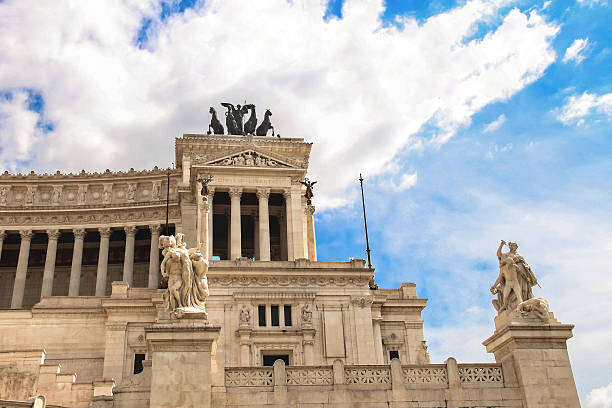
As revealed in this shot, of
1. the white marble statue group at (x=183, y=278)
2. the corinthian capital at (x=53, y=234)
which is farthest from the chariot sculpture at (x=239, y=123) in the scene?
the white marble statue group at (x=183, y=278)

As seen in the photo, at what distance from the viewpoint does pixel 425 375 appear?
24.7 meters

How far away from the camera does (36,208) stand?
7556 cm

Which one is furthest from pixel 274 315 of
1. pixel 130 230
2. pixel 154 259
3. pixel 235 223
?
pixel 130 230

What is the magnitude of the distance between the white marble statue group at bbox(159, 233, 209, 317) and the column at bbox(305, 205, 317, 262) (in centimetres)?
4298

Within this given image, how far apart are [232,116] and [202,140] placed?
782cm

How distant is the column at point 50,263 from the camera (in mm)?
69750

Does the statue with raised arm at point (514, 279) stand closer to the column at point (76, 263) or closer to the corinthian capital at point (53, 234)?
the column at point (76, 263)

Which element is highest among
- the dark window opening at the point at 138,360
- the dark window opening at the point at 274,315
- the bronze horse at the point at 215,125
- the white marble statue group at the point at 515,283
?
the bronze horse at the point at 215,125

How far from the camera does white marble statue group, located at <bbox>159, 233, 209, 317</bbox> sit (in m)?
24.0

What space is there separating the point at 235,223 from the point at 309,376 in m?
42.7

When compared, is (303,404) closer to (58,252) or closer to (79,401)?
(79,401)

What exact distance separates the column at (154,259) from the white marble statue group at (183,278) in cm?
4680

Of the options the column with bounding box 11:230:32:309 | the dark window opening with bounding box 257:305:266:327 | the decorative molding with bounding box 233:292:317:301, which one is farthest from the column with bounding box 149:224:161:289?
the dark window opening with bounding box 257:305:266:327

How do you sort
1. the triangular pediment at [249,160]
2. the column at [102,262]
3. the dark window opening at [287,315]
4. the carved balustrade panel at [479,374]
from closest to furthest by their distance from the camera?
1. the carved balustrade panel at [479,374]
2. the dark window opening at [287,315]
3. the triangular pediment at [249,160]
4. the column at [102,262]
